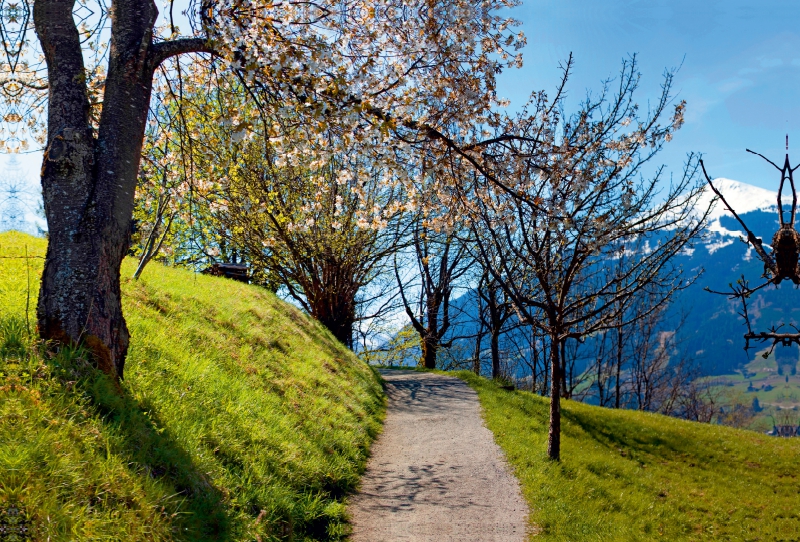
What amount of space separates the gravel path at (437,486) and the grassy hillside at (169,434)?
14.9 inches

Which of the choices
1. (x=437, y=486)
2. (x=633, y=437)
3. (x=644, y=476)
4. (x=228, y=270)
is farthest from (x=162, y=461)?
(x=633, y=437)

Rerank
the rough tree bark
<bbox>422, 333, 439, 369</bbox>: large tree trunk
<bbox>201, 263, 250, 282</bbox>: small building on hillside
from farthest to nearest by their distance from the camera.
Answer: <bbox>422, 333, 439, 369</bbox>: large tree trunk, <bbox>201, 263, 250, 282</bbox>: small building on hillside, the rough tree bark

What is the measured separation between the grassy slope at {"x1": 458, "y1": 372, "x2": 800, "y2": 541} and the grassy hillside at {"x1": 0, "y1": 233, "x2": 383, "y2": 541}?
2.96 metres

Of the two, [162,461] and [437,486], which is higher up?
[162,461]

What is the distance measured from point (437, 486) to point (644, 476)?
5731 mm

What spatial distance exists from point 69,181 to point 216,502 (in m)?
2.98

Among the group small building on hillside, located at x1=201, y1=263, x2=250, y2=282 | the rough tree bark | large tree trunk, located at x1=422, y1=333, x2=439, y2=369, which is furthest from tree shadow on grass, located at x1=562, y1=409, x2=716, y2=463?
the rough tree bark

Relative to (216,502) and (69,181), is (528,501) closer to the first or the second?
(216,502)

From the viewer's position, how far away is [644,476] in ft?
33.2

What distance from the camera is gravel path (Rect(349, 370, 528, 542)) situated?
556 cm

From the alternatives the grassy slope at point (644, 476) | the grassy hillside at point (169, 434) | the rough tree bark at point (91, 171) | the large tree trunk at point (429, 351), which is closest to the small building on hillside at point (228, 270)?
the grassy hillside at point (169, 434)

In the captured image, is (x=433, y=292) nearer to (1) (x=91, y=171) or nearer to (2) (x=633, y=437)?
(2) (x=633, y=437)

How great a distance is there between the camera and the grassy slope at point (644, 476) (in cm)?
719

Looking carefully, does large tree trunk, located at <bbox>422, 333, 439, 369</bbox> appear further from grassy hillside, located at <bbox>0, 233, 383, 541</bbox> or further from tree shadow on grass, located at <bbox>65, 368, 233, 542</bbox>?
tree shadow on grass, located at <bbox>65, 368, 233, 542</bbox>
